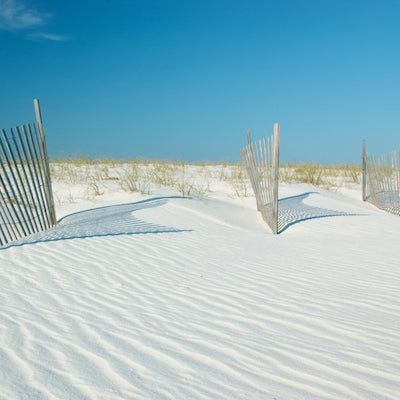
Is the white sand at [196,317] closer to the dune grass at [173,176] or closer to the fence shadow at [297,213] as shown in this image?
the fence shadow at [297,213]

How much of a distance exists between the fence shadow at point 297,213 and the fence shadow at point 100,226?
2.45 m

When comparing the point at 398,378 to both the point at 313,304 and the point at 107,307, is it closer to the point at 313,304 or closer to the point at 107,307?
the point at 313,304

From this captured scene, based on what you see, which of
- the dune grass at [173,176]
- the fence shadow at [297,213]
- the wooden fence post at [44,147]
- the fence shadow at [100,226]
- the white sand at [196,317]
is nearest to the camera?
the white sand at [196,317]

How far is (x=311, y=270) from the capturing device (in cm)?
371

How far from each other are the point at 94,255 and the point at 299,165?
12.1 m

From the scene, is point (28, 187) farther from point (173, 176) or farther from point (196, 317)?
point (173, 176)

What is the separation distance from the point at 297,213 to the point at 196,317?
5538 millimetres

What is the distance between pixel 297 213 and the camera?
7582 mm

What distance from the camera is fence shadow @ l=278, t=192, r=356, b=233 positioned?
6.93 metres

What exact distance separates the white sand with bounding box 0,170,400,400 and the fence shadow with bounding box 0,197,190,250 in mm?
71

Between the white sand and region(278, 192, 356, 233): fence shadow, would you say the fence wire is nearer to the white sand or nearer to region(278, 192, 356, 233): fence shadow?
the white sand

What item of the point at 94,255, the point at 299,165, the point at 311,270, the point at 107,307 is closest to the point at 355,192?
the point at 299,165

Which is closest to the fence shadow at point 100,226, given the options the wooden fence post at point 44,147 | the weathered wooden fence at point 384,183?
the wooden fence post at point 44,147

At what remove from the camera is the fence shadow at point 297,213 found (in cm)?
693
